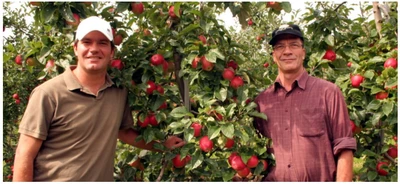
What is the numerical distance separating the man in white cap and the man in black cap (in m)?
0.80

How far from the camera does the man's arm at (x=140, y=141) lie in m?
2.38

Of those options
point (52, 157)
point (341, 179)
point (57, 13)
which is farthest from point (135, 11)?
point (341, 179)

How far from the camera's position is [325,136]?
200 centimetres

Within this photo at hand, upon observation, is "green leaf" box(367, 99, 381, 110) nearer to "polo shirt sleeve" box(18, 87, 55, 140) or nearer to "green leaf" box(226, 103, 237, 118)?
"green leaf" box(226, 103, 237, 118)

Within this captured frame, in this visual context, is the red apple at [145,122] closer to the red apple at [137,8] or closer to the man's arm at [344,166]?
the red apple at [137,8]

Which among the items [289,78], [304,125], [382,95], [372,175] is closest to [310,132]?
[304,125]

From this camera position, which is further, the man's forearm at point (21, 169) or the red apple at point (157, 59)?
the red apple at point (157, 59)

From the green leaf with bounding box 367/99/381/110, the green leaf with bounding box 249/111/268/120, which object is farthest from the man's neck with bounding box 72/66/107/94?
the green leaf with bounding box 367/99/381/110

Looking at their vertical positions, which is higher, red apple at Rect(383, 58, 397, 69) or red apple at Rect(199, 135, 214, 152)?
red apple at Rect(383, 58, 397, 69)

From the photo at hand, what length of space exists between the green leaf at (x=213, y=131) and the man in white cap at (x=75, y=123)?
448 millimetres

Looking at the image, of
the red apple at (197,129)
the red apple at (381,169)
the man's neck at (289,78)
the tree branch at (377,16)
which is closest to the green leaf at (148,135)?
the red apple at (197,129)

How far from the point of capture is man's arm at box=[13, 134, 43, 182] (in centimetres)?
191

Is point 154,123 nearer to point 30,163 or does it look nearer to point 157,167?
point 157,167

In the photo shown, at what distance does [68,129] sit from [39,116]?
0.14 metres
